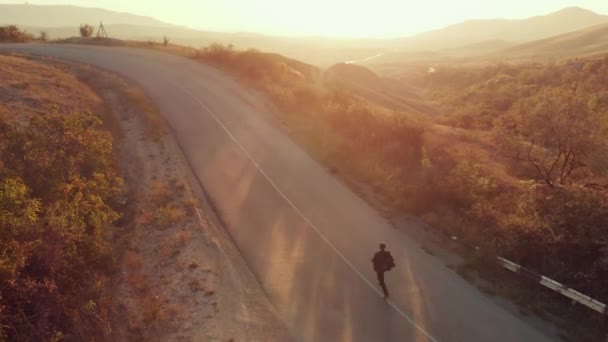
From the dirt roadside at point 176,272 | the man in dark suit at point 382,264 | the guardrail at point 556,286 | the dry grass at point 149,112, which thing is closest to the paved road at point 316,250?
the man in dark suit at point 382,264

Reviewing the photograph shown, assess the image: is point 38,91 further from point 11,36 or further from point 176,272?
point 11,36

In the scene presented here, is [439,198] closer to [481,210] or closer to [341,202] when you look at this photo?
[481,210]

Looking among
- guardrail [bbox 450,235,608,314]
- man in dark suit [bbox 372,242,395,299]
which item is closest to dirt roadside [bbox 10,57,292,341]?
man in dark suit [bbox 372,242,395,299]

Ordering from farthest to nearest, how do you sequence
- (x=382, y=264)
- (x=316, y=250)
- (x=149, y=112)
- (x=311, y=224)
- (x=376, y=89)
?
(x=376, y=89) < (x=149, y=112) < (x=311, y=224) < (x=316, y=250) < (x=382, y=264)

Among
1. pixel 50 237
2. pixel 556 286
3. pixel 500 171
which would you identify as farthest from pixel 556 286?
pixel 50 237

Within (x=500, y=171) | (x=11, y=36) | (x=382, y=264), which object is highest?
(x=11, y=36)

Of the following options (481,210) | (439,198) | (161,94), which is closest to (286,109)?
(161,94)

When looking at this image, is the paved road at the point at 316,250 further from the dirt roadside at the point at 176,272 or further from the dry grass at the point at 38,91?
the dry grass at the point at 38,91
